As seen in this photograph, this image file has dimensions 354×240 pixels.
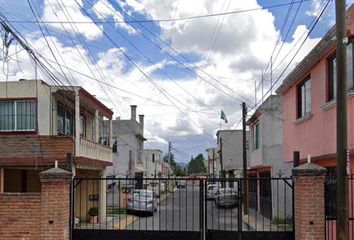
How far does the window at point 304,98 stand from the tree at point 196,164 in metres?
143

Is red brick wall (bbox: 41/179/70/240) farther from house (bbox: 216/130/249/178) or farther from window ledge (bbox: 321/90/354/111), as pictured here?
house (bbox: 216/130/249/178)

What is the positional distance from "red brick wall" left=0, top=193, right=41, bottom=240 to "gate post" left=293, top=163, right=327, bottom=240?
588 centimetres

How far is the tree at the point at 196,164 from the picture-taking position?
164 meters

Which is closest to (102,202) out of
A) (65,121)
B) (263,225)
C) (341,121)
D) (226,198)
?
(65,121)

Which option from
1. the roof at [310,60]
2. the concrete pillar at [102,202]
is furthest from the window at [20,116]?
the roof at [310,60]

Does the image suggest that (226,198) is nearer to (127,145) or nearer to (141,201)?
(141,201)

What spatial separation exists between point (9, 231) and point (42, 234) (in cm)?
90

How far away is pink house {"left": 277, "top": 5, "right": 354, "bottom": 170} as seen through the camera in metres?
12.8

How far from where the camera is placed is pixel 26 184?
2641 cm

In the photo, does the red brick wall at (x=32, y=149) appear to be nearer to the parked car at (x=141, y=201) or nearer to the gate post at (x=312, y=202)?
the parked car at (x=141, y=201)

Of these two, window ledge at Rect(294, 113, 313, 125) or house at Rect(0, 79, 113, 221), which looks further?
house at Rect(0, 79, 113, 221)

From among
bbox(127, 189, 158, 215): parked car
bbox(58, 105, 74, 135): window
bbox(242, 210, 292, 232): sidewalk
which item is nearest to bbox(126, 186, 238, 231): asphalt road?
bbox(127, 189, 158, 215): parked car

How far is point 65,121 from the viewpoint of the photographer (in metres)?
24.9

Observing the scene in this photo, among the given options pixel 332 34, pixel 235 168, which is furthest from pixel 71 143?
pixel 235 168
